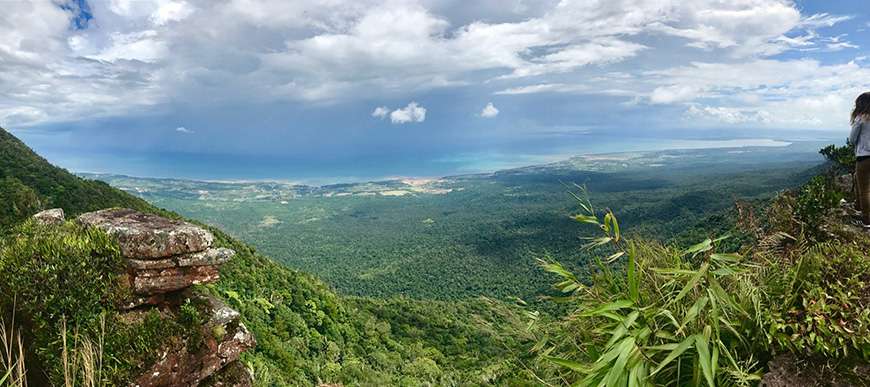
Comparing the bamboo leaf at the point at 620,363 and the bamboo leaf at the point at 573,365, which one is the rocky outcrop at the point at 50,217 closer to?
the bamboo leaf at the point at 573,365

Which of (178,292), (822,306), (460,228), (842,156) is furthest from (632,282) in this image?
(460,228)

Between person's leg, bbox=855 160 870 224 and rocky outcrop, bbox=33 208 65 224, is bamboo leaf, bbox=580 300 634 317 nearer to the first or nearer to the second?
person's leg, bbox=855 160 870 224

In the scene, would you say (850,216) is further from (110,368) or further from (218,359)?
(110,368)

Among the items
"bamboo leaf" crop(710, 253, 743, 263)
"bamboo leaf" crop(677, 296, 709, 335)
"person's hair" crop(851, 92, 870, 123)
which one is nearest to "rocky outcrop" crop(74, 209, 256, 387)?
"bamboo leaf" crop(677, 296, 709, 335)

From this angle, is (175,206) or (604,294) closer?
(604,294)

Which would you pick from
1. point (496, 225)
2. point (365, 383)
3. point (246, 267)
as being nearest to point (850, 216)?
point (365, 383)

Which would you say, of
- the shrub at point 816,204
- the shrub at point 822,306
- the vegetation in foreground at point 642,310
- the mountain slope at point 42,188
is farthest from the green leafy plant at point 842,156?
the mountain slope at point 42,188
